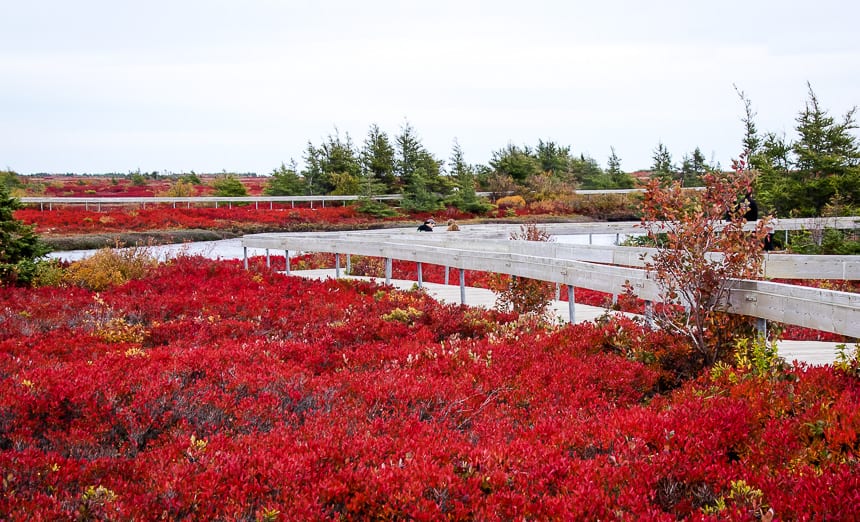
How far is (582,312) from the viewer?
12.3 metres

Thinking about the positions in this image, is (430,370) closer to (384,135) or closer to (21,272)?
(21,272)

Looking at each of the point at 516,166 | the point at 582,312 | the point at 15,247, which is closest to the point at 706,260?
the point at 582,312

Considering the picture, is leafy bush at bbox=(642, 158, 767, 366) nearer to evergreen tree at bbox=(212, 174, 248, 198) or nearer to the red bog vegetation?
the red bog vegetation

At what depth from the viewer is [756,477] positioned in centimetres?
421

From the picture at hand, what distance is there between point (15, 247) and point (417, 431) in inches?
516

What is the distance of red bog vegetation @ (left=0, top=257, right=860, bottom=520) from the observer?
4047 millimetres

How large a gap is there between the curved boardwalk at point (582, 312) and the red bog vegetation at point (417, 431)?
1.98m

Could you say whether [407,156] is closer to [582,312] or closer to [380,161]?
[380,161]

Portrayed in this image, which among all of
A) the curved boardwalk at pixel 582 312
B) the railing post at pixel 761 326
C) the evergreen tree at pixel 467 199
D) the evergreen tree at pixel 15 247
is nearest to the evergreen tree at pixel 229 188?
the evergreen tree at pixel 467 199

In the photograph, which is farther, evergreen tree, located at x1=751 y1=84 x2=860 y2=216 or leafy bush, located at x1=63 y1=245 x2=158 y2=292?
evergreen tree, located at x1=751 y1=84 x2=860 y2=216

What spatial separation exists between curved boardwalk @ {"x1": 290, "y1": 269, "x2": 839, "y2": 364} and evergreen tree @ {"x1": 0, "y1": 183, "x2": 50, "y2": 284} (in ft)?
21.7

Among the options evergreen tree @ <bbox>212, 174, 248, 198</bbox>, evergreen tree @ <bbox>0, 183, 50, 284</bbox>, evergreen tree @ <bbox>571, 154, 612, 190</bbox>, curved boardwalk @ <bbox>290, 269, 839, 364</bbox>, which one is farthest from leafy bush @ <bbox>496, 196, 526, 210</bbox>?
evergreen tree @ <bbox>0, 183, 50, 284</bbox>

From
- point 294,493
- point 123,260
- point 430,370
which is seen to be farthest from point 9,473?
point 123,260

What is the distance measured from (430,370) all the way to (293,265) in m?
17.5
